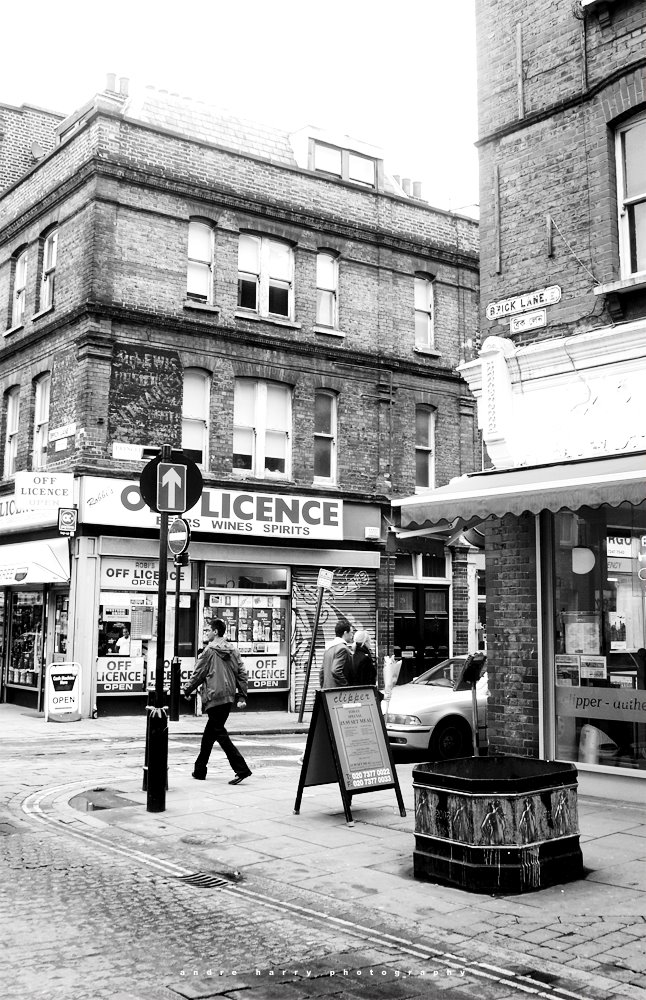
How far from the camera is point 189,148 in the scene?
2142 cm

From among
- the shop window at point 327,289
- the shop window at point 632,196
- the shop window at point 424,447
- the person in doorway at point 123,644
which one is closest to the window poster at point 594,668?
the shop window at point 632,196

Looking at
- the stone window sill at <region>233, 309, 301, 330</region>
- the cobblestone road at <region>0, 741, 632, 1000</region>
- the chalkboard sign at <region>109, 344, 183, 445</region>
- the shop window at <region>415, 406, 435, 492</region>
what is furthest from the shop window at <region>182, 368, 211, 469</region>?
the cobblestone road at <region>0, 741, 632, 1000</region>

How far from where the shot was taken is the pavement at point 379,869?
520 centimetres

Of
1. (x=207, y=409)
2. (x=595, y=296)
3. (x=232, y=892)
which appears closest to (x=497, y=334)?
(x=595, y=296)

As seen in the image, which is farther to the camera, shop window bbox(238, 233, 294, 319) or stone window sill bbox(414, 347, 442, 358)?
stone window sill bbox(414, 347, 442, 358)

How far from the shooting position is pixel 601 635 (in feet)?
33.8

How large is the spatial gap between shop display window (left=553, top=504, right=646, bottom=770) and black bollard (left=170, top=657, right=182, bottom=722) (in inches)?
385

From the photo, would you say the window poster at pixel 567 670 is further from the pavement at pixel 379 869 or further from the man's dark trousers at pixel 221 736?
the man's dark trousers at pixel 221 736

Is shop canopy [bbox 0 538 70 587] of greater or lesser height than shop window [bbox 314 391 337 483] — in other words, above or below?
below

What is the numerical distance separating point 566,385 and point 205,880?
6481 mm

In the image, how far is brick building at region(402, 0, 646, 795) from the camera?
1004 cm

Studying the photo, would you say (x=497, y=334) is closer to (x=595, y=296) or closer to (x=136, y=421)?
(x=595, y=296)

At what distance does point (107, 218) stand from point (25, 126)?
9.35m

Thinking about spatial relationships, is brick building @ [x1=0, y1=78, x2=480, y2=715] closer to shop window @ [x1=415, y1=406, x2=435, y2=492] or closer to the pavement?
shop window @ [x1=415, y1=406, x2=435, y2=492]
